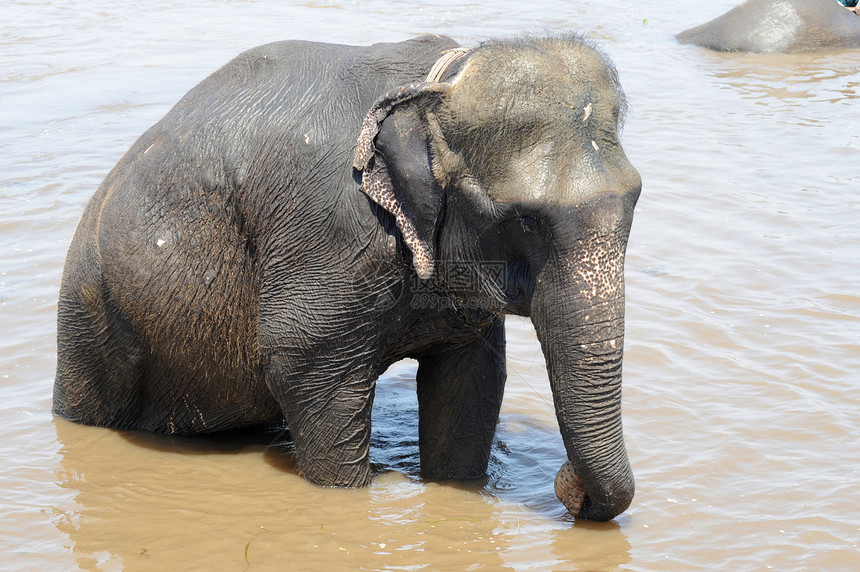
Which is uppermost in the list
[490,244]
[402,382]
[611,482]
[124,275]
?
[490,244]

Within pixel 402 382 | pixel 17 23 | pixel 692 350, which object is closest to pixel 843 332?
pixel 692 350

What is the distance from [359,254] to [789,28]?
10.5 metres

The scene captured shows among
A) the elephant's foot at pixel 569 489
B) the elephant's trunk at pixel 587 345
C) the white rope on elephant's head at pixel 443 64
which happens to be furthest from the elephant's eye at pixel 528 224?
the elephant's foot at pixel 569 489

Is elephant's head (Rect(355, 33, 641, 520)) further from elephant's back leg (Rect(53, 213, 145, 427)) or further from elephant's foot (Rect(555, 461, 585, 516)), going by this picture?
elephant's back leg (Rect(53, 213, 145, 427))

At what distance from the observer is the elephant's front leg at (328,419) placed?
4.18 m

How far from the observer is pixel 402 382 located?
228 inches

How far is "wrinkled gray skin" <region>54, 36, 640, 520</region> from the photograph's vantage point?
356cm

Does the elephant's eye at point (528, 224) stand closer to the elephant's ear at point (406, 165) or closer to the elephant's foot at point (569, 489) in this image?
the elephant's ear at point (406, 165)

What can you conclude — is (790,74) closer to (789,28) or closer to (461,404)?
(789,28)

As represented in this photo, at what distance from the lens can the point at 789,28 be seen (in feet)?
42.6

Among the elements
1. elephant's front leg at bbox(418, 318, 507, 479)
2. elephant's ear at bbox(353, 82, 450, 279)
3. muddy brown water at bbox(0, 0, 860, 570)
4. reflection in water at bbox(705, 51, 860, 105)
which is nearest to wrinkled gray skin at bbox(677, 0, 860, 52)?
reflection in water at bbox(705, 51, 860, 105)

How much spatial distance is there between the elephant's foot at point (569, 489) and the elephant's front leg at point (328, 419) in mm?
783

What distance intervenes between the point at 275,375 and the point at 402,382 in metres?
1.64

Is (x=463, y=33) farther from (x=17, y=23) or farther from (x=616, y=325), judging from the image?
(x=616, y=325)
